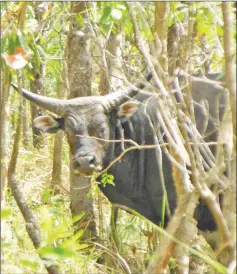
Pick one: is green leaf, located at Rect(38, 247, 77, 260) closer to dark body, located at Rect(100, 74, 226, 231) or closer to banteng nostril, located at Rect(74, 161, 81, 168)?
banteng nostril, located at Rect(74, 161, 81, 168)

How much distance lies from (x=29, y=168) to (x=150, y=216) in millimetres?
2544

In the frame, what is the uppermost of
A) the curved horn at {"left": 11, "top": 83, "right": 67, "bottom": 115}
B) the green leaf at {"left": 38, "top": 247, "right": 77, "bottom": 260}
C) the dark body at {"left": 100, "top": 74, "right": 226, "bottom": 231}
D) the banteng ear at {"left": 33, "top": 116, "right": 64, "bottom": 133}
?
the curved horn at {"left": 11, "top": 83, "right": 67, "bottom": 115}

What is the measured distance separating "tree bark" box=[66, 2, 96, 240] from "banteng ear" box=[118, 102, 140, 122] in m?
0.36

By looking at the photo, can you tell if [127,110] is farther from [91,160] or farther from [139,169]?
[91,160]

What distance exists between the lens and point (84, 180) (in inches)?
238

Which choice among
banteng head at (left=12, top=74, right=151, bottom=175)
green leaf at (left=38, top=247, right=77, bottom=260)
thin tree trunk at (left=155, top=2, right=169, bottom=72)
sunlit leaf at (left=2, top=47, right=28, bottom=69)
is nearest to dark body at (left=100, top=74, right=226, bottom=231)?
banteng head at (left=12, top=74, right=151, bottom=175)

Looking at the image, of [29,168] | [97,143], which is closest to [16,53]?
[97,143]

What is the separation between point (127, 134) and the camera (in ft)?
19.9

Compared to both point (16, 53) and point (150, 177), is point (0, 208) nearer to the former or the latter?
point (16, 53)

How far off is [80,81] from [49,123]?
1.67 ft

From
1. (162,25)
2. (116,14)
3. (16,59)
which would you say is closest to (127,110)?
(162,25)

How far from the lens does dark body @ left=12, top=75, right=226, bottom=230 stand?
5773 mm

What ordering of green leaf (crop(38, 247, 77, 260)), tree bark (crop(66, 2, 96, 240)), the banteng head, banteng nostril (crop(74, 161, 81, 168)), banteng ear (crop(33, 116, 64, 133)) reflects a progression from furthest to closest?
1. banteng ear (crop(33, 116, 64, 133))
2. tree bark (crop(66, 2, 96, 240))
3. the banteng head
4. banteng nostril (crop(74, 161, 81, 168))
5. green leaf (crop(38, 247, 77, 260))

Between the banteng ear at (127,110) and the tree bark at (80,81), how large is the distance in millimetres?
361
